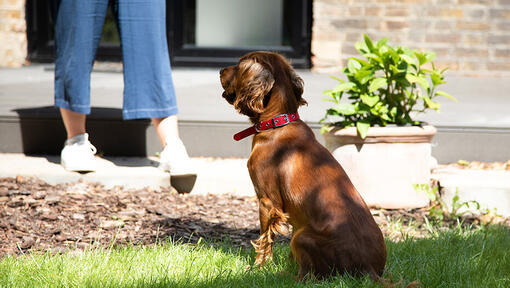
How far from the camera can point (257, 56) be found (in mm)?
2715

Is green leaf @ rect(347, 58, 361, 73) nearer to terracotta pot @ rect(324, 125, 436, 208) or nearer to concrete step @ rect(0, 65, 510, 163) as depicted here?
terracotta pot @ rect(324, 125, 436, 208)

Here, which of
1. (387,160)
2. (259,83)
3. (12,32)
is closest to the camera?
(259,83)

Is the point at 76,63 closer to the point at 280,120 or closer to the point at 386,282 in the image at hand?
the point at 280,120

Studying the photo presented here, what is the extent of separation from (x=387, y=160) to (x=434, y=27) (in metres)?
4.09

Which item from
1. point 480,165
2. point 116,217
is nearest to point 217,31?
point 480,165

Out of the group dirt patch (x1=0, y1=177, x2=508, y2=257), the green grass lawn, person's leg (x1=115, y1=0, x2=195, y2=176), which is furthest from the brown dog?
person's leg (x1=115, y1=0, x2=195, y2=176)

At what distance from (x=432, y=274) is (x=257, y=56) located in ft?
3.98

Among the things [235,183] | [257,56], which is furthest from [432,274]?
[235,183]

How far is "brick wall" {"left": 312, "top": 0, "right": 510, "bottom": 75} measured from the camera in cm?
744

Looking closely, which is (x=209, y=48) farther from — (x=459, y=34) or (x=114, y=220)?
(x=114, y=220)

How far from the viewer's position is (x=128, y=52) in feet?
13.4

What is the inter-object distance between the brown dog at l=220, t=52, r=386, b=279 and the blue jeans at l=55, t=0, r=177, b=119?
1412 mm

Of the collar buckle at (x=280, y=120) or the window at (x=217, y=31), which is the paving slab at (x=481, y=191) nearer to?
the collar buckle at (x=280, y=120)

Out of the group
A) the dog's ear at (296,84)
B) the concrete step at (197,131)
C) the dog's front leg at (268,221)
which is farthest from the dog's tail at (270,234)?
the concrete step at (197,131)
